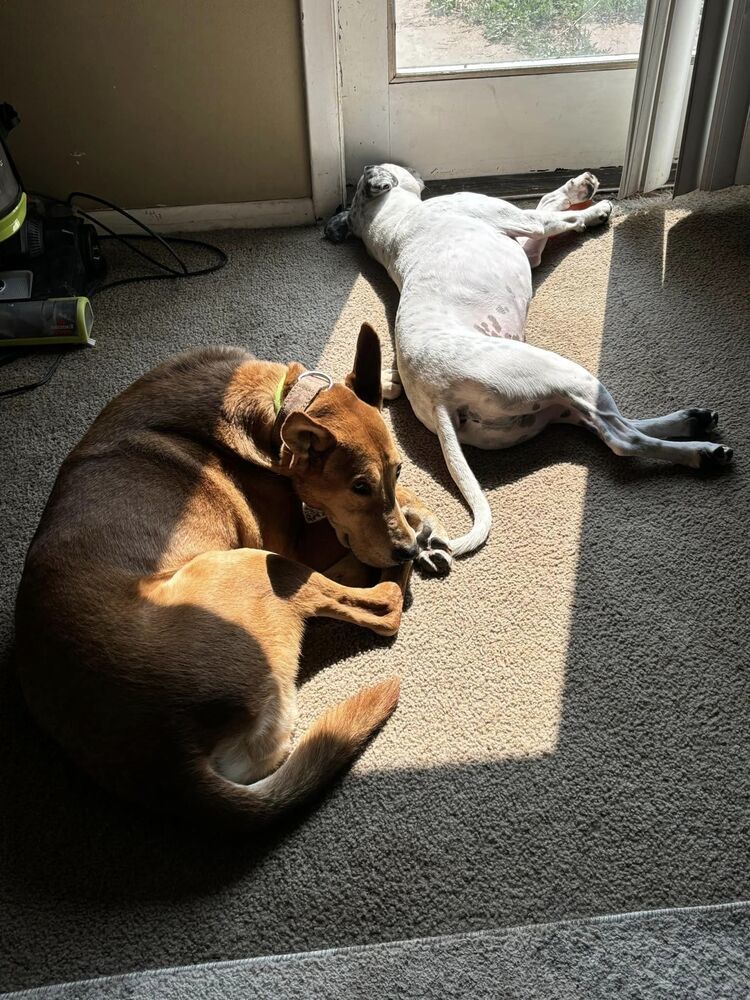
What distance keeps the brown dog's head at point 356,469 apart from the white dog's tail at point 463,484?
176 millimetres

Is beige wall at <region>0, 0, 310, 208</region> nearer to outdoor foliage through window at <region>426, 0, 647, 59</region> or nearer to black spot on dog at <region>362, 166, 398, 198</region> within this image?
black spot on dog at <region>362, 166, 398, 198</region>

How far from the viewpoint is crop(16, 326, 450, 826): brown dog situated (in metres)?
1.39

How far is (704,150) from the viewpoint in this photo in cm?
298

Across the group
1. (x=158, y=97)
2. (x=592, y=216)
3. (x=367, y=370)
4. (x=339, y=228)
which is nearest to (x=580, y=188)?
(x=592, y=216)

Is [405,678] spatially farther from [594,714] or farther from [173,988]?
[173,988]

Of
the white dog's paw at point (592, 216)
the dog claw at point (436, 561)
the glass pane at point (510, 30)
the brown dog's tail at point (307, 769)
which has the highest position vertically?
the glass pane at point (510, 30)

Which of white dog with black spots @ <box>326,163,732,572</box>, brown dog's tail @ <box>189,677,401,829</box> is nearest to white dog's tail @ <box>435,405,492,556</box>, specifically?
white dog with black spots @ <box>326,163,732,572</box>

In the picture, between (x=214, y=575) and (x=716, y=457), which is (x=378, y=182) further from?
(x=214, y=575)

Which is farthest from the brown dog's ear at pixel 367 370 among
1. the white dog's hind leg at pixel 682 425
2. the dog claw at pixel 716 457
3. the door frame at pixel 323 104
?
the door frame at pixel 323 104

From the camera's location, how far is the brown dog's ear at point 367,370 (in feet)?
6.03

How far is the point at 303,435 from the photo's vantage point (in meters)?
1.67

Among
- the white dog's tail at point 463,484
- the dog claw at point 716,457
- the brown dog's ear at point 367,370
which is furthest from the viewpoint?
the dog claw at point 716,457

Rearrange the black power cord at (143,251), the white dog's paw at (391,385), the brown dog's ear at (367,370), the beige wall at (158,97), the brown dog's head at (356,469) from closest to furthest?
the brown dog's head at (356,469)
the brown dog's ear at (367,370)
the white dog's paw at (391,385)
the beige wall at (158,97)
the black power cord at (143,251)

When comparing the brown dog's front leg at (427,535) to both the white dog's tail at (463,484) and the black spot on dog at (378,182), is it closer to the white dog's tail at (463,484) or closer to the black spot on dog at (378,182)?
the white dog's tail at (463,484)
